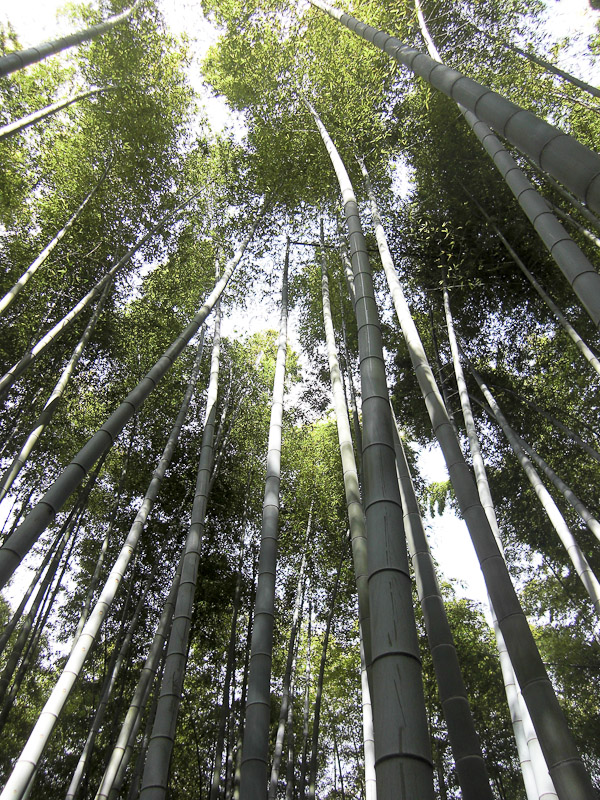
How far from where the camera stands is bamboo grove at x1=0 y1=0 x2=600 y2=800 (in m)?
4.08

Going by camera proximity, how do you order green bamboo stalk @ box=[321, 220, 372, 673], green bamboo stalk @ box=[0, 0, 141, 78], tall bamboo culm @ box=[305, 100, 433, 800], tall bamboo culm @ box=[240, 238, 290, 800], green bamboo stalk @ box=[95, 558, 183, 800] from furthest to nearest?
green bamboo stalk @ box=[95, 558, 183, 800] → green bamboo stalk @ box=[0, 0, 141, 78] → green bamboo stalk @ box=[321, 220, 372, 673] → tall bamboo culm @ box=[240, 238, 290, 800] → tall bamboo culm @ box=[305, 100, 433, 800]

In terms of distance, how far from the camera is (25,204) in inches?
227

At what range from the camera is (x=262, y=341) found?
7961 mm

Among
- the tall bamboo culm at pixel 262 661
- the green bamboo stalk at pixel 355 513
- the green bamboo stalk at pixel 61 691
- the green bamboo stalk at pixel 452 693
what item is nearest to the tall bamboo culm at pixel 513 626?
the green bamboo stalk at pixel 452 693

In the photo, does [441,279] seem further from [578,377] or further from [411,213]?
[578,377]

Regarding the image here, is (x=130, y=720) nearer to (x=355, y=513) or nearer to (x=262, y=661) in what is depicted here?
(x=262, y=661)

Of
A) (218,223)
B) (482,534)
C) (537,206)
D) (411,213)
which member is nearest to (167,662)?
(482,534)

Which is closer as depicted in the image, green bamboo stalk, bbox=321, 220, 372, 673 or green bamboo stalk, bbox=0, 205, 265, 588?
green bamboo stalk, bbox=0, 205, 265, 588

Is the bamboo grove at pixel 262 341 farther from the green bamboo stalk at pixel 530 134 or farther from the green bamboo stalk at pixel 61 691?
the green bamboo stalk at pixel 530 134

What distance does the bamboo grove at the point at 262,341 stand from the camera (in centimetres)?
408

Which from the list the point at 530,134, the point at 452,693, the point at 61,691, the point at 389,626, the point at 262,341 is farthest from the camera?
the point at 262,341

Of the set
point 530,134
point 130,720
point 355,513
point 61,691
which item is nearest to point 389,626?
point 355,513

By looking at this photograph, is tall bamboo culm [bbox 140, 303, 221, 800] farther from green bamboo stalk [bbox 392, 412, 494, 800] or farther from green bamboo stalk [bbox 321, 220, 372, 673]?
green bamboo stalk [bbox 392, 412, 494, 800]

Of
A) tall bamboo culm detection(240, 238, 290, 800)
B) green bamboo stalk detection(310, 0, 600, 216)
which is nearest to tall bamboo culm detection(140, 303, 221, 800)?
tall bamboo culm detection(240, 238, 290, 800)
